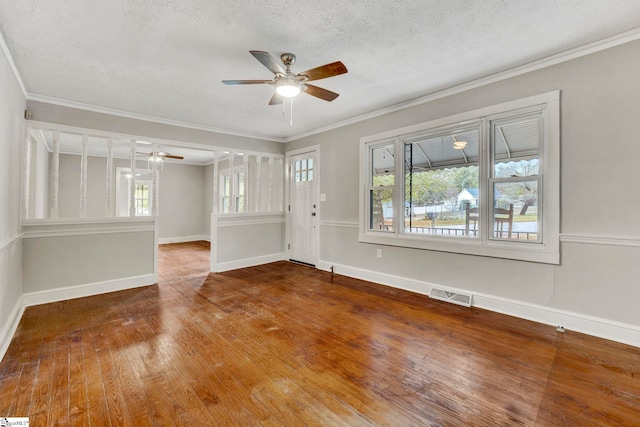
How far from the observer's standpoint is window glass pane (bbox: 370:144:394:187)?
169 inches

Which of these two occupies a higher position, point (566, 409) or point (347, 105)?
point (347, 105)

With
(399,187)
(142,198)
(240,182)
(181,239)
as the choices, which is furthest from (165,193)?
(399,187)

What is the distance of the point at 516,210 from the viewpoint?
3111 mm

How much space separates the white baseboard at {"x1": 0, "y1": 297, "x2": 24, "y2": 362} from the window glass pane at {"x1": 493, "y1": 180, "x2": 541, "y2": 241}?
15.7ft

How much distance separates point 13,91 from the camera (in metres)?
2.82

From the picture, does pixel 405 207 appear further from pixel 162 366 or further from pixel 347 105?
pixel 162 366

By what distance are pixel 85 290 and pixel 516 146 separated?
5.66m

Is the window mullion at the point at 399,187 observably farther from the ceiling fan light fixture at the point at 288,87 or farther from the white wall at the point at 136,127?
the white wall at the point at 136,127

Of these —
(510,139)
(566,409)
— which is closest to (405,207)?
(510,139)

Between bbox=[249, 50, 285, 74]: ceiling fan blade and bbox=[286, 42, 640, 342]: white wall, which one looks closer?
bbox=[249, 50, 285, 74]: ceiling fan blade

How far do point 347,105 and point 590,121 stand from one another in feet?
8.73

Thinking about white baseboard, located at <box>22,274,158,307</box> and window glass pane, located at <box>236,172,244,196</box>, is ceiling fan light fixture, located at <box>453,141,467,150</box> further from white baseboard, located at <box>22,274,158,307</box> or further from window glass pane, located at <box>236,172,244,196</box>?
window glass pane, located at <box>236,172,244,196</box>

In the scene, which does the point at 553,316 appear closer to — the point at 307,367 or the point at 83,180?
the point at 307,367

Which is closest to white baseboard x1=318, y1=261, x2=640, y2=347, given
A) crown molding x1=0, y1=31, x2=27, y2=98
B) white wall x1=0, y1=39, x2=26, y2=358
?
white wall x1=0, y1=39, x2=26, y2=358
